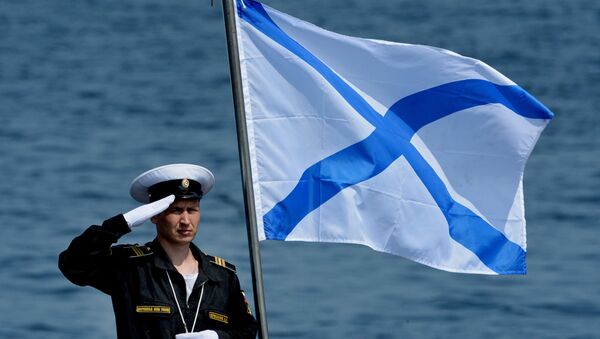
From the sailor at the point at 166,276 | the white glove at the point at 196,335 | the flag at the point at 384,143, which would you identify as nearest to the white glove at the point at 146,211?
the sailor at the point at 166,276

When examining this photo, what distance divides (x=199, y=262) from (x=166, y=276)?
169 mm

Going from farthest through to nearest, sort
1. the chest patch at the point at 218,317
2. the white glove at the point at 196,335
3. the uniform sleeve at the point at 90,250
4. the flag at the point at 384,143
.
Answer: the flag at the point at 384,143, the chest patch at the point at 218,317, the white glove at the point at 196,335, the uniform sleeve at the point at 90,250

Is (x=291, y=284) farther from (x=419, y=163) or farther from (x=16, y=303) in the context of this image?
(x=419, y=163)

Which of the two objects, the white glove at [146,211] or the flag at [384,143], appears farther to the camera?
the flag at [384,143]

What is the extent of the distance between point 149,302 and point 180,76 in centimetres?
1474

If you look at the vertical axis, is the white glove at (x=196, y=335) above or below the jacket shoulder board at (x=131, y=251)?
below

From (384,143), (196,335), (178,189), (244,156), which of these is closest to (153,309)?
(196,335)

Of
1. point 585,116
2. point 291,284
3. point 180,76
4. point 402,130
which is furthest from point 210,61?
point 402,130

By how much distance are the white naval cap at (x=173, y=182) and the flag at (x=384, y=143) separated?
0.31m

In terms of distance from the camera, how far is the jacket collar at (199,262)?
20.9 feet

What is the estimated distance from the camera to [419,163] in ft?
22.7

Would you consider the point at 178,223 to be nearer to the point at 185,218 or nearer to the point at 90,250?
the point at 185,218

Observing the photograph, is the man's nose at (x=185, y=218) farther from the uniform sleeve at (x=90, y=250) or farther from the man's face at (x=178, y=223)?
the uniform sleeve at (x=90, y=250)

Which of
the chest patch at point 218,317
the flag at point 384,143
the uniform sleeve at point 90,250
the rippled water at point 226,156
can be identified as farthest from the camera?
the rippled water at point 226,156
